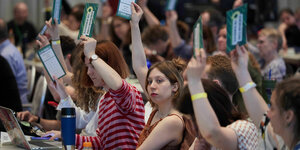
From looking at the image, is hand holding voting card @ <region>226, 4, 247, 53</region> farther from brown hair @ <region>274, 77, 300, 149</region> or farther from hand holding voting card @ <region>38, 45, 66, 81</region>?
hand holding voting card @ <region>38, 45, 66, 81</region>

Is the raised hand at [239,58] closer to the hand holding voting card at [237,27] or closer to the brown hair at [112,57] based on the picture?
the hand holding voting card at [237,27]

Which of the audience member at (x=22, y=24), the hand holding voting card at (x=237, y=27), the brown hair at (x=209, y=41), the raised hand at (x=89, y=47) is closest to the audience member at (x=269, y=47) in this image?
the brown hair at (x=209, y=41)

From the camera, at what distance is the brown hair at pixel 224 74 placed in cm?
305

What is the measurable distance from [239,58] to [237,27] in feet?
0.49

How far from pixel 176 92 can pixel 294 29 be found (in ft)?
20.9

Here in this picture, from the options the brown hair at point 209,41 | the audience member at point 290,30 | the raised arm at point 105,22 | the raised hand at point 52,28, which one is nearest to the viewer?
the raised hand at point 52,28

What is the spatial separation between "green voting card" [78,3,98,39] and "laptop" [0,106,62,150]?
0.59 m

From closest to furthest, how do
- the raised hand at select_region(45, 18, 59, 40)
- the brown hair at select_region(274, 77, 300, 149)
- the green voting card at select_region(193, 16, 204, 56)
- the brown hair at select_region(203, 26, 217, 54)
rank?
the brown hair at select_region(274, 77, 300, 149) < the green voting card at select_region(193, 16, 204, 56) < the raised hand at select_region(45, 18, 59, 40) < the brown hair at select_region(203, 26, 217, 54)

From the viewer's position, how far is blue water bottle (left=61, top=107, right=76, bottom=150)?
7.93 feet

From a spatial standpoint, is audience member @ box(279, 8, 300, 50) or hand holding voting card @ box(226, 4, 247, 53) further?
audience member @ box(279, 8, 300, 50)

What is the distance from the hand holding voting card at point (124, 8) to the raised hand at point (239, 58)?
0.78 meters

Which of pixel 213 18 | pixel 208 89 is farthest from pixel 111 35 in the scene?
pixel 208 89

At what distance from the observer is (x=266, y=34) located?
5.92 meters

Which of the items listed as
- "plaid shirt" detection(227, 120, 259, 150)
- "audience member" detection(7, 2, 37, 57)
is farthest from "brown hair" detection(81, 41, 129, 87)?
"audience member" detection(7, 2, 37, 57)
